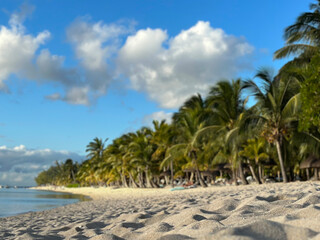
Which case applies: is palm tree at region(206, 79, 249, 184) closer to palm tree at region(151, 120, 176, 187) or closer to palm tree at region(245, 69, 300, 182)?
palm tree at region(245, 69, 300, 182)

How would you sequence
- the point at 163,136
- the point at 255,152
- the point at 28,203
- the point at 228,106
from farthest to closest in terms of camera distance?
the point at 163,136 < the point at 255,152 < the point at 28,203 < the point at 228,106

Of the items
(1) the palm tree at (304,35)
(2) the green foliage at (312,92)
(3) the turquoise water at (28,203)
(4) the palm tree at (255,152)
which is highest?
(1) the palm tree at (304,35)

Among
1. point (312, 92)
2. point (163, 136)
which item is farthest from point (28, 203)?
point (312, 92)

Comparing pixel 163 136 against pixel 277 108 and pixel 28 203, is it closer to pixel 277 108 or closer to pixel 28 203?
pixel 28 203

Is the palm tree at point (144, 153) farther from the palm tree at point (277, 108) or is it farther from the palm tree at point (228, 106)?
the palm tree at point (277, 108)

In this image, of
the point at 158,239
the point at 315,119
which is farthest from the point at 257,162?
the point at 158,239

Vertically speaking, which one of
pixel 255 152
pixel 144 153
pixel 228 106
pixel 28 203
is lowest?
pixel 28 203

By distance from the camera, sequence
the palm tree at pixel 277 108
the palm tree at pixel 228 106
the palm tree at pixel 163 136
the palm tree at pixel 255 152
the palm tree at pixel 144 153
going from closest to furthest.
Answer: the palm tree at pixel 277 108 → the palm tree at pixel 228 106 → the palm tree at pixel 255 152 → the palm tree at pixel 163 136 → the palm tree at pixel 144 153

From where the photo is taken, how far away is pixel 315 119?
35.7 ft

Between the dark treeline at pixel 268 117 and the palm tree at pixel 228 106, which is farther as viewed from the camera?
the palm tree at pixel 228 106

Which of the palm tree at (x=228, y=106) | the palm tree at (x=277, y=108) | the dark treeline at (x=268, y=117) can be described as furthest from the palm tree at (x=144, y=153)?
the palm tree at (x=277, y=108)

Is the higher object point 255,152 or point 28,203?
point 255,152

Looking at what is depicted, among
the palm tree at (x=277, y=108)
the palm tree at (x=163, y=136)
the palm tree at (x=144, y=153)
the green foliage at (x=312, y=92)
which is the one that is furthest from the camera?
the palm tree at (x=144, y=153)

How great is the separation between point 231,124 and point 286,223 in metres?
16.2
